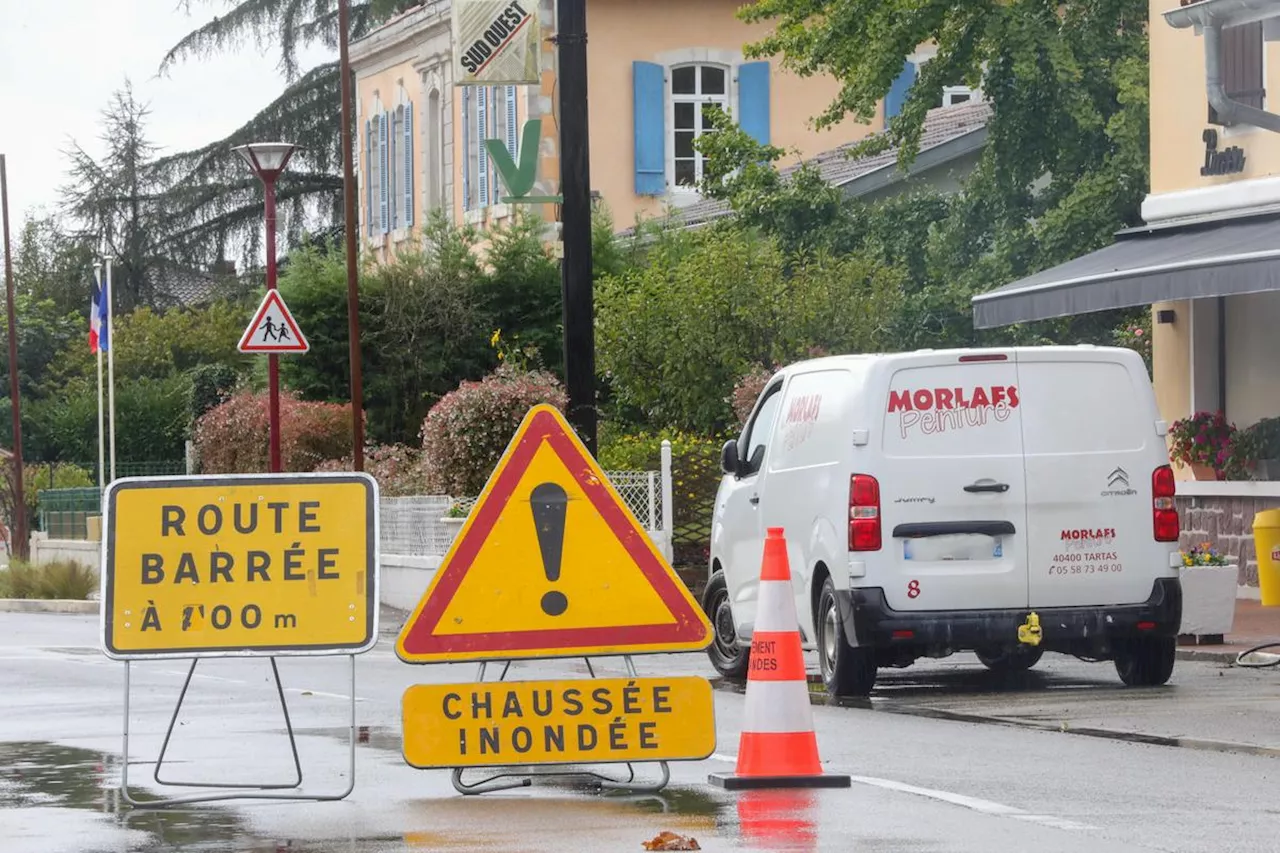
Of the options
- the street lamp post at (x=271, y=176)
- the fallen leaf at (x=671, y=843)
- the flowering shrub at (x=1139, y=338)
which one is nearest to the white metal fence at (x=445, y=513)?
the street lamp post at (x=271, y=176)

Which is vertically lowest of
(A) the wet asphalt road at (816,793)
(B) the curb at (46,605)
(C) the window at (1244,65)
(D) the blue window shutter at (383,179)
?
(B) the curb at (46,605)

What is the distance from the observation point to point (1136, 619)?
1427cm

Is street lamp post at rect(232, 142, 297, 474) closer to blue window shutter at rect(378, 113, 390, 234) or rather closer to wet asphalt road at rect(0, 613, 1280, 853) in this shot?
wet asphalt road at rect(0, 613, 1280, 853)

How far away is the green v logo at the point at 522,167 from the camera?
18.2 meters

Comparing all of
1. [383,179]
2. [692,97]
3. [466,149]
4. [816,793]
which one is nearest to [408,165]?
[383,179]

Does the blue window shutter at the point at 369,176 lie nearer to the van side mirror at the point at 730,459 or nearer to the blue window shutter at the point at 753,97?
the blue window shutter at the point at 753,97

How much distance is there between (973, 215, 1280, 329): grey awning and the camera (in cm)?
2033

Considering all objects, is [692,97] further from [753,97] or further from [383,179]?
[383,179]

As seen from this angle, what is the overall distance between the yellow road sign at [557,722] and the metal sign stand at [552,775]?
0.12 metres

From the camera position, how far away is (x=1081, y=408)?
14180 mm

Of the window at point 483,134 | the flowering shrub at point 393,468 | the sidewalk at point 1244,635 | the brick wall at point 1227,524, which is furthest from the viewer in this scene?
the window at point 483,134

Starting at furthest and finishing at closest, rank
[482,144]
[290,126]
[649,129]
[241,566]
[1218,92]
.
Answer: [290,126] → [649,129] → [482,144] → [1218,92] → [241,566]

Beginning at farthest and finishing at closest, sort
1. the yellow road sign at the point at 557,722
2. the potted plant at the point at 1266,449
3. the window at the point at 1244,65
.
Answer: the window at the point at 1244,65 < the potted plant at the point at 1266,449 < the yellow road sign at the point at 557,722

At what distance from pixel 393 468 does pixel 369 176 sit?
16038 millimetres
